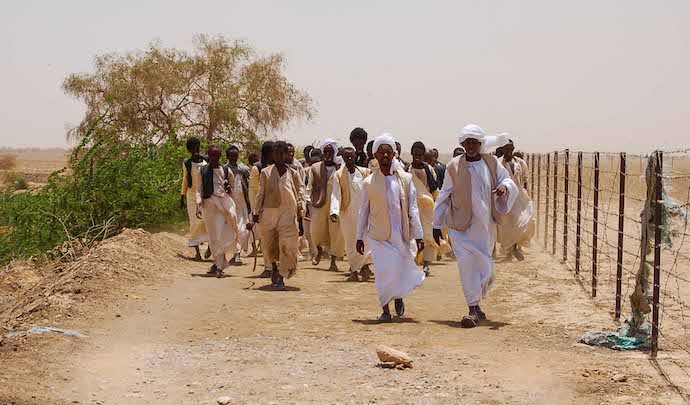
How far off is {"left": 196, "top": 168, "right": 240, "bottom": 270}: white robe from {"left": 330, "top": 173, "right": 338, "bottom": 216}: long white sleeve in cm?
180

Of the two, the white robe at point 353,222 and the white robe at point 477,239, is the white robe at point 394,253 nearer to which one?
the white robe at point 477,239

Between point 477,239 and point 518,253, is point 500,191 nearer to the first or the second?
point 477,239

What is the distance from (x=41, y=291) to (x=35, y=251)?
20.8 feet

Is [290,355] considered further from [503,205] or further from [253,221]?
[253,221]

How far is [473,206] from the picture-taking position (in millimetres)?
9430

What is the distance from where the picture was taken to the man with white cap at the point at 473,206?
30.9 feet

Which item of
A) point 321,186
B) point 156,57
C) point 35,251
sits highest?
point 156,57

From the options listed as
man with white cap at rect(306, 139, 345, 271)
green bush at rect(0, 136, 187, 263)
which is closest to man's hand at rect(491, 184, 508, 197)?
man with white cap at rect(306, 139, 345, 271)

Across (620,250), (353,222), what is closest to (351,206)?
(353,222)

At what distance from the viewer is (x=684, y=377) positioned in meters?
7.12

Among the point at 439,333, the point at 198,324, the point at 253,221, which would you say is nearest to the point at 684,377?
the point at 439,333

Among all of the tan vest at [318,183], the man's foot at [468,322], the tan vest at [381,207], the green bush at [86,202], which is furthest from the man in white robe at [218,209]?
the man's foot at [468,322]

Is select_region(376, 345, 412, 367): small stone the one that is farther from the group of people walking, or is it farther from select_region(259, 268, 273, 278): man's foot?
select_region(259, 268, 273, 278): man's foot

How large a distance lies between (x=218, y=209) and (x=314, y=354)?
241 inches
